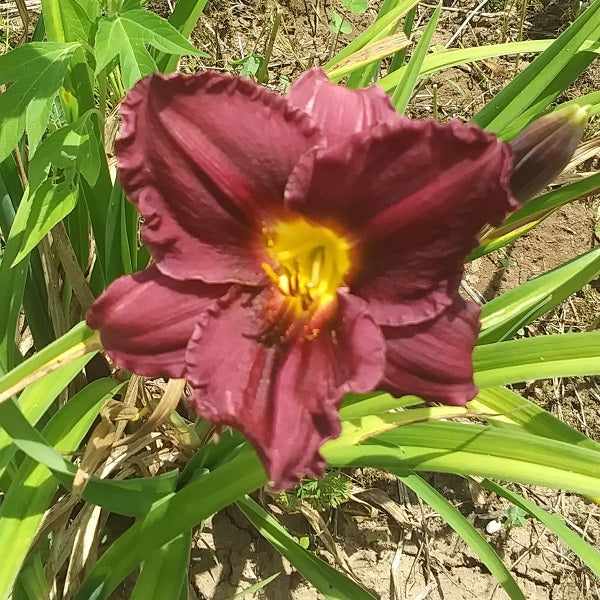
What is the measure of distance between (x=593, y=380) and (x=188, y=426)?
113cm

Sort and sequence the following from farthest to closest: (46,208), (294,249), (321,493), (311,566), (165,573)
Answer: (321,493)
(311,566)
(165,573)
(46,208)
(294,249)

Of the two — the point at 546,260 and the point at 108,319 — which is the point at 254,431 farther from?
the point at 546,260

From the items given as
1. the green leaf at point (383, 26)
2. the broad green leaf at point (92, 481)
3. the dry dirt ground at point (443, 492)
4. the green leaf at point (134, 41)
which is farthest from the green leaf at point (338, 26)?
the broad green leaf at point (92, 481)

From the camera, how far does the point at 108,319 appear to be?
2.32 ft

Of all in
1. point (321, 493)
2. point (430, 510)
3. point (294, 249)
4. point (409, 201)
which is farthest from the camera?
point (430, 510)

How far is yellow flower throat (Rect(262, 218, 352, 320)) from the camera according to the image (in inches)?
30.0

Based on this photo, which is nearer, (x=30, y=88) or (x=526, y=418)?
(x=30, y=88)

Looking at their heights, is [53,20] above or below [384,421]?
above

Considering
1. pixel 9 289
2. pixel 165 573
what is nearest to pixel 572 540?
pixel 165 573

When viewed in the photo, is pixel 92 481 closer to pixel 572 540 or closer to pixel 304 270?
pixel 304 270

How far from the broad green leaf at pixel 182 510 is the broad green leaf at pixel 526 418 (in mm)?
364

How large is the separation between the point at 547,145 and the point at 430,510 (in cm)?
109

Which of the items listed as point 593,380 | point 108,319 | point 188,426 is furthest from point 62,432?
point 593,380

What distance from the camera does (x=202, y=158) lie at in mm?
684
